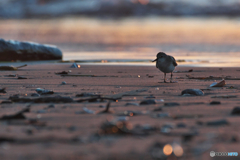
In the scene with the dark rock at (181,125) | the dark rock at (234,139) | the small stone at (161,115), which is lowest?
the dark rock at (234,139)

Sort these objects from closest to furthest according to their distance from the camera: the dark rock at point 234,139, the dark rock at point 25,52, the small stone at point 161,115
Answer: the dark rock at point 234,139
the small stone at point 161,115
the dark rock at point 25,52

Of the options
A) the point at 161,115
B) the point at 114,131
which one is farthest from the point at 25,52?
the point at 114,131

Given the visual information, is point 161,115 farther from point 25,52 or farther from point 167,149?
point 25,52

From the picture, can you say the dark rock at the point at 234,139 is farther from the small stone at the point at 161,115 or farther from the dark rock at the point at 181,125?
the small stone at the point at 161,115

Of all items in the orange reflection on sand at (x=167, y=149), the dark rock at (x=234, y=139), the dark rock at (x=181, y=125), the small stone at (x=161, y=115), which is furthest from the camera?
the small stone at (x=161, y=115)

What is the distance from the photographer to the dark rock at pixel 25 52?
13.4 meters

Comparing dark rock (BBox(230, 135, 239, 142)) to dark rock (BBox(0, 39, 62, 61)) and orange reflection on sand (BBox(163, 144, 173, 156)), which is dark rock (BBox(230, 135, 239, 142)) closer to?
orange reflection on sand (BBox(163, 144, 173, 156))

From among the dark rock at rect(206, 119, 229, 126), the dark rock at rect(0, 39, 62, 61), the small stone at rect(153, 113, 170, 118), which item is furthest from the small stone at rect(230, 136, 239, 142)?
the dark rock at rect(0, 39, 62, 61)

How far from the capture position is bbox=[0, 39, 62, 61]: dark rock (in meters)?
13.4

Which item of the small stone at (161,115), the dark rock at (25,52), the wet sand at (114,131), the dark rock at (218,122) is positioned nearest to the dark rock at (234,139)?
the wet sand at (114,131)

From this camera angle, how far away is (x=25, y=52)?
13789 mm

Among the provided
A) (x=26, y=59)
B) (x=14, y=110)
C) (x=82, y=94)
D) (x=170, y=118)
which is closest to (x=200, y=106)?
(x=170, y=118)

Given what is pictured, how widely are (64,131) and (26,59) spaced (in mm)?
11468

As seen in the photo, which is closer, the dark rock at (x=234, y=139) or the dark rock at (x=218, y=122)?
the dark rock at (x=234, y=139)
